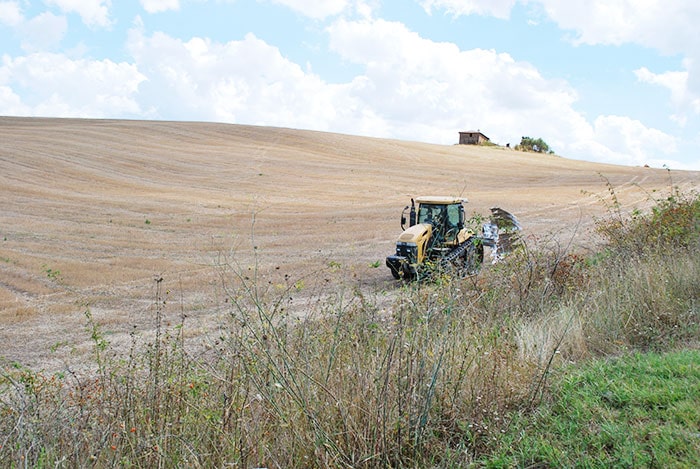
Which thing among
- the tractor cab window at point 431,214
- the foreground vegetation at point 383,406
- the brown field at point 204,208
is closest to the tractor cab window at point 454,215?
the tractor cab window at point 431,214

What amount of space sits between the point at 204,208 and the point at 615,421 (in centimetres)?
2545

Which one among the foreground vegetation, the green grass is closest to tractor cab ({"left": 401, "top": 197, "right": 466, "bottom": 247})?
the foreground vegetation

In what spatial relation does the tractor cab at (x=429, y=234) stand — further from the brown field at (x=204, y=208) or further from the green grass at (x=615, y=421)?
the green grass at (x=615, y=421)

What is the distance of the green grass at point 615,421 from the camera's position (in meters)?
4.01

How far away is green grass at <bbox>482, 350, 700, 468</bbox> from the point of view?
A: 4012 mm

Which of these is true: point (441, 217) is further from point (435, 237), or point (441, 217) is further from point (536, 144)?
point (536, 144)

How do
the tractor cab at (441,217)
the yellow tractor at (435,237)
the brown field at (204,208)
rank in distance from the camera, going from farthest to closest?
the tractor cab at (441,217)
the brown field at (204,208)
the yellow tractor at (435,237)

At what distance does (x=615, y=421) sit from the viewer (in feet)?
14.7

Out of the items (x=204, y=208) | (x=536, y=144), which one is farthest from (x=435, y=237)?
(x=536, y=144)

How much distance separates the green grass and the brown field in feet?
7.86

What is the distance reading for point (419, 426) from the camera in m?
4.21

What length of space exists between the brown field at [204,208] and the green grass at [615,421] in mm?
→ 2397

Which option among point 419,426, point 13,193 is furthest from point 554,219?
point 13,193

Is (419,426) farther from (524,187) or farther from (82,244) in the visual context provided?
(524,187)
